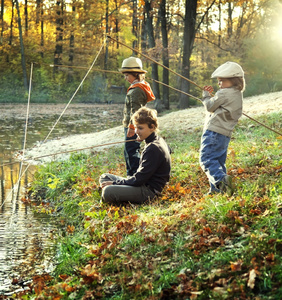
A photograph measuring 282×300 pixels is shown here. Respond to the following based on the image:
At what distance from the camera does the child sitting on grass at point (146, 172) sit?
5.52 m

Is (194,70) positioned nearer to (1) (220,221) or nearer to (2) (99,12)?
(2) (99,12)

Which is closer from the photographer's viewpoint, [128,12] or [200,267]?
[200,267]

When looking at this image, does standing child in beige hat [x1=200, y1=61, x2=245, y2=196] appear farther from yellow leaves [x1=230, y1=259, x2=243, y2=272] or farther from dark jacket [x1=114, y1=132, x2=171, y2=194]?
yellow leaves [x1=230, y1=259, x2=243, y2=272]

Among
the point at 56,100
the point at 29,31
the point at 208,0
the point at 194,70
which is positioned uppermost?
the point at 208,0

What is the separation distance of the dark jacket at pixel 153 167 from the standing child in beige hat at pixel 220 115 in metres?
0.49

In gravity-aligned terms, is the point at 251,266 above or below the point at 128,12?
below

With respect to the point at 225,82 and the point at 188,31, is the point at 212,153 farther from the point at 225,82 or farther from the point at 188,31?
the point at 188,31

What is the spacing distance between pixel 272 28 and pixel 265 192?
28.8 m

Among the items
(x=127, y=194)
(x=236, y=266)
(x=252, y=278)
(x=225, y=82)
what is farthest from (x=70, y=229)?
(x=252, y=278)

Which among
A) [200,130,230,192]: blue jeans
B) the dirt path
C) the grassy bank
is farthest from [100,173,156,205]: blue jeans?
the dirt path

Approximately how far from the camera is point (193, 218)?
441cm

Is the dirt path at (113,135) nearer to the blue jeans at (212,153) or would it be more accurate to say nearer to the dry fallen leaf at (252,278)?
the blue jeans at (212,153)

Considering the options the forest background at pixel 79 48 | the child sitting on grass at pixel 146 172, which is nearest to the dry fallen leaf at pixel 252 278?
the child sitting on grass at pixel 146 172

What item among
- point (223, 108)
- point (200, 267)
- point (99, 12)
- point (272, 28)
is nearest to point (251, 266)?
point (200, 267)
